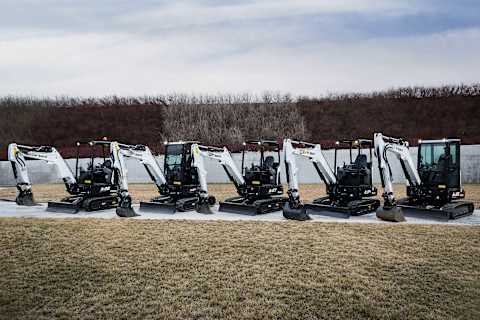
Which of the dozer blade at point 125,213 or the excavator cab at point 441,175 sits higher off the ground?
the excavator cab at point 441,175

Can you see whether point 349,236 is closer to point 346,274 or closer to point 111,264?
point 346,274

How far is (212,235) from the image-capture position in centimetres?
1084

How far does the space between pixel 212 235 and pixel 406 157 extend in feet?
20.2

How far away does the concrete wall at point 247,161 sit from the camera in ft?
78.3

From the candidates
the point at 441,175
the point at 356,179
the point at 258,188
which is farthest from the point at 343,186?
the point at 441,175

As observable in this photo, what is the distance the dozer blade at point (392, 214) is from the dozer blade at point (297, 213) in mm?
1939

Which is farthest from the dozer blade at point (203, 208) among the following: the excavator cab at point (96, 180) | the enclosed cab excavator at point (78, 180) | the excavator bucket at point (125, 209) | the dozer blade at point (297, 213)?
the excavator cab at point (96, 180)

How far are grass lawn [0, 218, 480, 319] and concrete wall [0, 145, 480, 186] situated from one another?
13524 millimetres

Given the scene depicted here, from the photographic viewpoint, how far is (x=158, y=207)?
1500cm

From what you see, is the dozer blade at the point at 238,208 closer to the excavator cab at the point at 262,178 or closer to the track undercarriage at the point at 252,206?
the track undercarriage at the point at 252,206

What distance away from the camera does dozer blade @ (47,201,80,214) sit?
1509 centimetres

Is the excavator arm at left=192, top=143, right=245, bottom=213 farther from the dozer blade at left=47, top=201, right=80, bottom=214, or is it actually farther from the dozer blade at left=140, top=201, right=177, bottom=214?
the dozer blade at left=47, top=201, right=80, bottom=214

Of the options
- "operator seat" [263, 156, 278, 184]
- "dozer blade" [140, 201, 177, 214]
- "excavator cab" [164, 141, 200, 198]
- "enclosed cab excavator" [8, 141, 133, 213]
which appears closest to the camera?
"dozer blade" [140, 201, 177, 214]

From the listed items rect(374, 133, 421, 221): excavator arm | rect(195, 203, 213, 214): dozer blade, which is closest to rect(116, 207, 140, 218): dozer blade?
rect(195, 203, 213, 214): dozer blade
